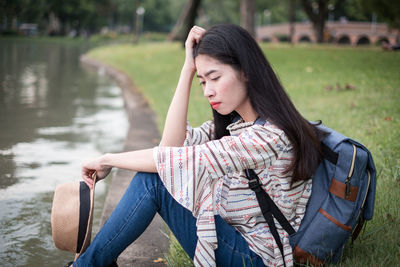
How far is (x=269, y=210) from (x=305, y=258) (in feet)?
0.93

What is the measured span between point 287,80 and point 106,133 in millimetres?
3948

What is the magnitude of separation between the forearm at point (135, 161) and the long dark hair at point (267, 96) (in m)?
0.53

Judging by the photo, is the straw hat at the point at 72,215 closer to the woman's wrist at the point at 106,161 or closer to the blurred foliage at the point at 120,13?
the woman's wrist at the point at 106,161

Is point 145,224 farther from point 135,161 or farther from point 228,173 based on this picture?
point 228,173

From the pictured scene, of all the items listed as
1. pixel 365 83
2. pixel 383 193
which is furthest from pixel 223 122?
pixel 365 83

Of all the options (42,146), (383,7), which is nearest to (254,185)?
(42,146)

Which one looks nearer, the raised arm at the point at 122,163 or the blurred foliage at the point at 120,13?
the raised arm at the point at 122,163

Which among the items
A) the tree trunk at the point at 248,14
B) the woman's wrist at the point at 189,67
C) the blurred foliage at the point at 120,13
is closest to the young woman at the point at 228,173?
the woman's wrist at the point at 189,67

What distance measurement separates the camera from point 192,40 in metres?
2.38

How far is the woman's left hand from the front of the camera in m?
2.28

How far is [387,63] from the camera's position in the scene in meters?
10.3

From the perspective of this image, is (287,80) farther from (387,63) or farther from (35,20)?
(35,20)

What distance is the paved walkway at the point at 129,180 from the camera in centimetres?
277

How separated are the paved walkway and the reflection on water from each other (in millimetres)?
172
